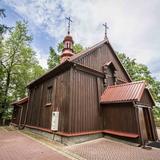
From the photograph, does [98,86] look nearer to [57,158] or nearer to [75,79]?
[75,79]

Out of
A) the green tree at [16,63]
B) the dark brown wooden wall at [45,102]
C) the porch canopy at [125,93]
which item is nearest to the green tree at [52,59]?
the green tree at [16,63]

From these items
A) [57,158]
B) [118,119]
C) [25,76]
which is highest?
[25,76]

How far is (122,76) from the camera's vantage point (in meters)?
14.6

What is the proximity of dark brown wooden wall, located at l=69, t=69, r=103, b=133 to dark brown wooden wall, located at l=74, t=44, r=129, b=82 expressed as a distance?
0.89 metres

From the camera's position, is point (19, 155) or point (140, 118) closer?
point (19, 155)

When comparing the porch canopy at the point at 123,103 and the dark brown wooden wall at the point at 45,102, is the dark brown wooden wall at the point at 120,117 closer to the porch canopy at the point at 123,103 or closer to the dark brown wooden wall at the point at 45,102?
the porch canopy at the point at 123,103

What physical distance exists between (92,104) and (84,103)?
781 mm

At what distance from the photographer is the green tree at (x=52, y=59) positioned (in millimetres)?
27328

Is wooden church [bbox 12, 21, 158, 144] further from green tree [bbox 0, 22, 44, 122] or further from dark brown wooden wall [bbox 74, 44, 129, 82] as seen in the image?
green tree [bbox 0, 22, 44, 122]

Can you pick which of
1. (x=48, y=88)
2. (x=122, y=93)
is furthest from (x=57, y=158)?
(x=48, y=88)

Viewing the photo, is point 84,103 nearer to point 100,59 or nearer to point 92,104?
point 92,104

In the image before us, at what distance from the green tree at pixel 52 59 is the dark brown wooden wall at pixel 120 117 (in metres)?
18.5

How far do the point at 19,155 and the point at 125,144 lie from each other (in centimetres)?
569

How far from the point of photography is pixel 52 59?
91.0 ft
